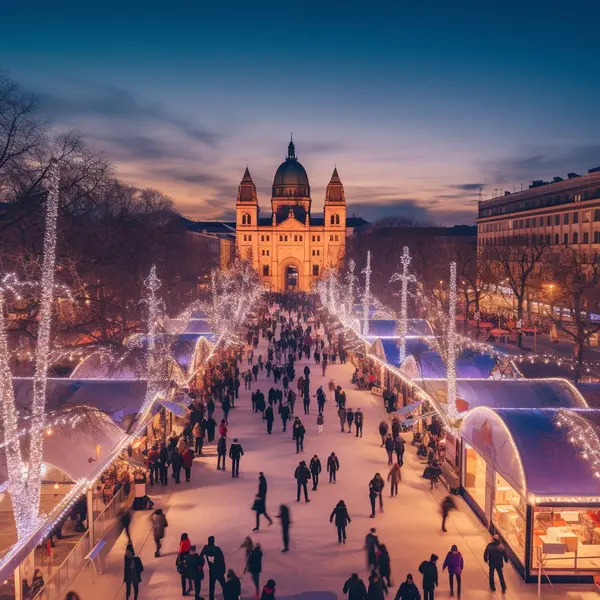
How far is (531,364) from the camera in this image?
30.4 metres

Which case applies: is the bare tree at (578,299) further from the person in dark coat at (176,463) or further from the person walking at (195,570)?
the person walking at (195,570)

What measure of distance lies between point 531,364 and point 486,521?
1968 centimetres

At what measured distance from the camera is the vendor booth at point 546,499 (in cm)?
1015

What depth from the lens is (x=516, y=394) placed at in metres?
15.4

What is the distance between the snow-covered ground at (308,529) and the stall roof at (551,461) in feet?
5.26

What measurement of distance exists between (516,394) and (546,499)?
552cm

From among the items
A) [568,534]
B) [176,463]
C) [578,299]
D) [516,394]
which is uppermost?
[578,299]

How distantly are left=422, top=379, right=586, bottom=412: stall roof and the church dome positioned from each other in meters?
116

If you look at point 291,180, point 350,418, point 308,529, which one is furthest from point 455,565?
point 291,180

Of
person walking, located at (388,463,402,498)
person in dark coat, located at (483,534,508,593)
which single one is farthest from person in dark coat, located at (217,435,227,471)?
person in dark coat, located at (483,534,508,593)

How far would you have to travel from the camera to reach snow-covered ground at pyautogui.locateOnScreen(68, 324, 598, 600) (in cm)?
1017

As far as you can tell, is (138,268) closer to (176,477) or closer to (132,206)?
(132,206)

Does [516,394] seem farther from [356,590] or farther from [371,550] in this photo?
[356,590]

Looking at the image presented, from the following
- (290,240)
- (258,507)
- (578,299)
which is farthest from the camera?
(290,240)
